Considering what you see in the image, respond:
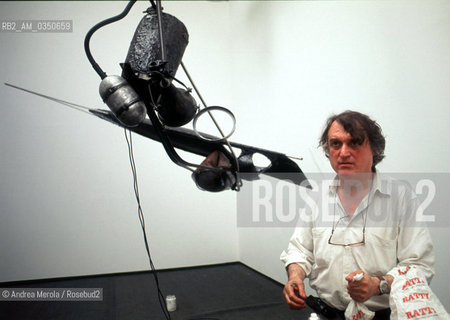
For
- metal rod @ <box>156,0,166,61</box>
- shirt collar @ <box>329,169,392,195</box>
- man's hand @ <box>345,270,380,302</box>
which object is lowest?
man's hand @ <box>345,270,380,302</box>

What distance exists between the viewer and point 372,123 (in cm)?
123

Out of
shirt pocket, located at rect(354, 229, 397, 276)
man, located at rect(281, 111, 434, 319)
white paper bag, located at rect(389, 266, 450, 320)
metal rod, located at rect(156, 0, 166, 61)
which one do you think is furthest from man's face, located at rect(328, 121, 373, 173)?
metal rod, located at rect(156, 0, 166, 61)

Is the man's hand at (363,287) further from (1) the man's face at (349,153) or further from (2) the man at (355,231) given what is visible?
(1) the man's face at (349,153)

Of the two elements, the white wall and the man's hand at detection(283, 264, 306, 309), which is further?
the white wall

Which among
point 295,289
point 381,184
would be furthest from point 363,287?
point 381,184

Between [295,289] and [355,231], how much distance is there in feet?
1.18

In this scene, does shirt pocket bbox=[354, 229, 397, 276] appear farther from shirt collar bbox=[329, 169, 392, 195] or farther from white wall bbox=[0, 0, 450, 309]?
white wall bbox=[0, 0, 450, 309]

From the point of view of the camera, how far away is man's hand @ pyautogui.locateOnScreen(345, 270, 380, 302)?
0.95 m

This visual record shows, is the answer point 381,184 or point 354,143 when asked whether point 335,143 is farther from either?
point 381,184

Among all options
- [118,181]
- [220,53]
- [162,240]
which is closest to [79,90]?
[118,181]

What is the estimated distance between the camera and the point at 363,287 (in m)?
0.95

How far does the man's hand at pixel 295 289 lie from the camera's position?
1.09m

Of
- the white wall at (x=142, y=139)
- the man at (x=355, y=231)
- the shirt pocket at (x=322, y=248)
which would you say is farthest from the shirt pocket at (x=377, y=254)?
the white wall at (x=142, y=139)

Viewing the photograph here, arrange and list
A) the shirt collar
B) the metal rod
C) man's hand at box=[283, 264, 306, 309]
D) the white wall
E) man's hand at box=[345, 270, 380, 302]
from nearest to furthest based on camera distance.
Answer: the metal rod, man's hand at box=[345, 270, 380, 302], man's hand at box=[283, 264, 306, 309], the shirt collar, the white wall
